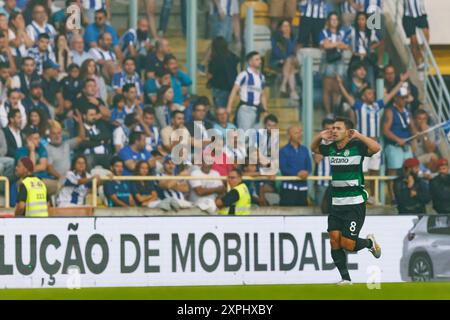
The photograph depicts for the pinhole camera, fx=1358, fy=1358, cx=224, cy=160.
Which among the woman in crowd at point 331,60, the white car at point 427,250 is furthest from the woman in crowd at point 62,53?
the white car at point 427,250

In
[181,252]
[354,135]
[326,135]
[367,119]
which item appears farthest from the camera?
[367,119]

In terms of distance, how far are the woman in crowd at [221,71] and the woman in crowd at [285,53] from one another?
82 centimetres

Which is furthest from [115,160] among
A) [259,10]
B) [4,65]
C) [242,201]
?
[259,10]

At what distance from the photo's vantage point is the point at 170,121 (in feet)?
66.4

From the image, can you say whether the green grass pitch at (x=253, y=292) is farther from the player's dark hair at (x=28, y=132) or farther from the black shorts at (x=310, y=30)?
the black shorts at (x=310, y=30)

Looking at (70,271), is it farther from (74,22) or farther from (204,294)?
(74,22)

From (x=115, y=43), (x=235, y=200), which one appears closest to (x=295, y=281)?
(x=235, y=200)

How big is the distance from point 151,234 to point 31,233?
1.47 m

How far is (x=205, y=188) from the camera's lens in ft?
65.0

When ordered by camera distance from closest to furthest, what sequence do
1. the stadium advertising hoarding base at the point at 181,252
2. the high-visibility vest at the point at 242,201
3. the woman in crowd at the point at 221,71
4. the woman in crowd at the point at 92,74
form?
1. the stadium advertising hoarding base at the point at 181,252
2. the high-visibility vest at the point at 242,201
3. the woman in crowd at the point at 92,74
4. the woman in crowd at the point at 221,71

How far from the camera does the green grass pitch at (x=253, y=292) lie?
49.8 ft

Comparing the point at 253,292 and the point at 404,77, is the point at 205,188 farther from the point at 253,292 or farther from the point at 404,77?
the point at 253,292

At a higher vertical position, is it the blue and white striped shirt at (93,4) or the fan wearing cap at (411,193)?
the blue and white striped shirt at (93,4)

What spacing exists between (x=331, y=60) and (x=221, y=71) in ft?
6.04
